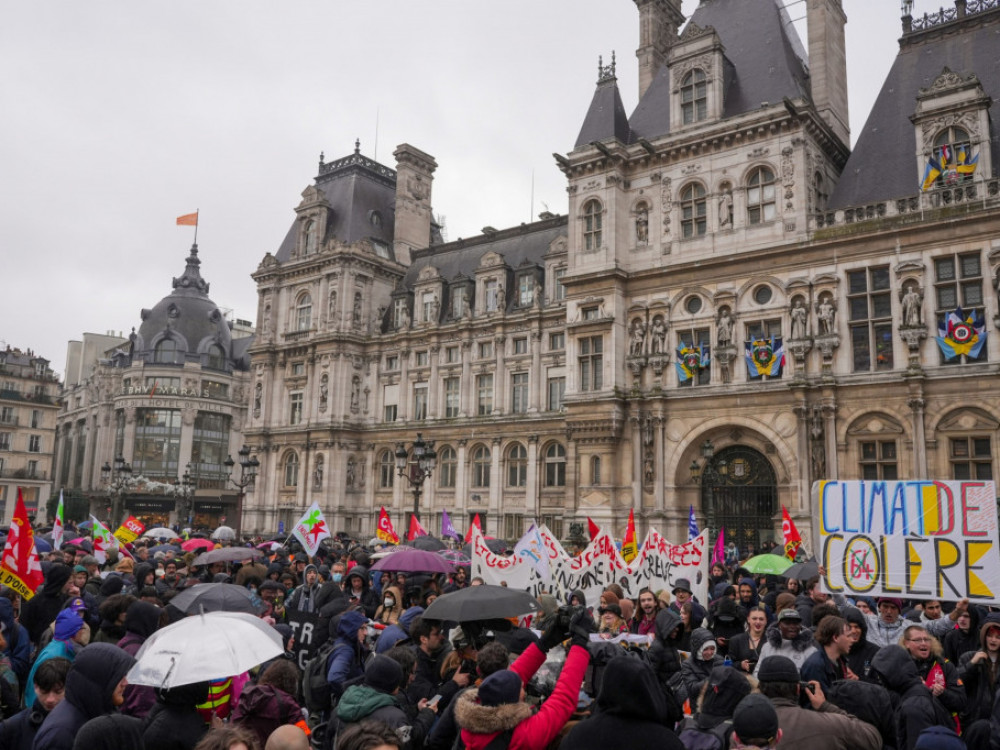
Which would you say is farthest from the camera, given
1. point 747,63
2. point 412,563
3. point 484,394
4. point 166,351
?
point 166,351

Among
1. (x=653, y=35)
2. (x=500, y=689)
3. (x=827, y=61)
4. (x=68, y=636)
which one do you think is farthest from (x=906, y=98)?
(x=68, y=636)

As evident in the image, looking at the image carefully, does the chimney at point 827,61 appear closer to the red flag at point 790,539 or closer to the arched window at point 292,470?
the red flag at point 790,539

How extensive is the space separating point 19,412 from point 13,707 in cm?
8129

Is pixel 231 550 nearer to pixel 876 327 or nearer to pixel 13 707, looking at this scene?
pixel 13 707

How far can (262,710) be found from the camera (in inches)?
218

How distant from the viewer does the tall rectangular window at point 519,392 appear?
134 feet

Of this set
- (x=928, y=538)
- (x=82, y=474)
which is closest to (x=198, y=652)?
(x=928, y=538)

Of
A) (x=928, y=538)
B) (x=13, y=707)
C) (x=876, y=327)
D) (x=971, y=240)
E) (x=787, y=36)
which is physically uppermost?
(x=787, y=36)

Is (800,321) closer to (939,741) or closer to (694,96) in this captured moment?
(694,96)

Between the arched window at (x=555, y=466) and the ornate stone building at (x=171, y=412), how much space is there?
38.5 meters

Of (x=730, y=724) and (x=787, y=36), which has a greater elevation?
(x=787, y=36)

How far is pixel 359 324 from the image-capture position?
46812 mm

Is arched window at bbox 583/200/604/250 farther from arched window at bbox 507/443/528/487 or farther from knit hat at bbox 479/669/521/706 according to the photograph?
knit hat at bbox 479/669/521/706

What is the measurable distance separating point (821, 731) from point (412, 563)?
899 cm
